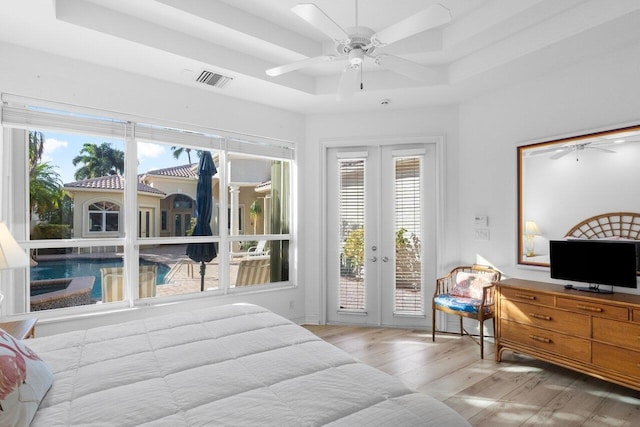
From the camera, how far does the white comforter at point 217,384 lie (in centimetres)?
116

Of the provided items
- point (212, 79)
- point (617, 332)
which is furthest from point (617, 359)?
point (212, 79)

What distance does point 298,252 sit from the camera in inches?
179

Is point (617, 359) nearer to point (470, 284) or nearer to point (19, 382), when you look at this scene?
point (470, 284)

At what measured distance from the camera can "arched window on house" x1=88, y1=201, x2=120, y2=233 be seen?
3.27 meters

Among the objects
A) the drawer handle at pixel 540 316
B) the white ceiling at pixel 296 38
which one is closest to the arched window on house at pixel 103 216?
the white ceiling at pixel 296 38

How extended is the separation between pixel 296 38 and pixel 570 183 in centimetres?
281

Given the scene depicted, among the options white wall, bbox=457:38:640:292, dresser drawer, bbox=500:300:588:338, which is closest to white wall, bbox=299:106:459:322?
white wall, bbox=457:38:640:292

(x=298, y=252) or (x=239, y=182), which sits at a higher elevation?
(x=239, y=182)

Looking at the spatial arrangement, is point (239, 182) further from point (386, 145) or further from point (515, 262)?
point (515, 262)

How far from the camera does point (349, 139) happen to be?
4.50 meters

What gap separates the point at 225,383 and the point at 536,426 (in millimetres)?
2049

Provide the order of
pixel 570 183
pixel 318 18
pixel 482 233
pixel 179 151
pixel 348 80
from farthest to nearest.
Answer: pixel 482 233 → pixel 179 151 → pixel 570 183 → pixel 348 80 → pixel 318 18

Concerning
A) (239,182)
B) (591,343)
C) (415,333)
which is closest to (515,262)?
(591,343)

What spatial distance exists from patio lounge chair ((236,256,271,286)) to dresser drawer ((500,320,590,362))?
8.51ft
